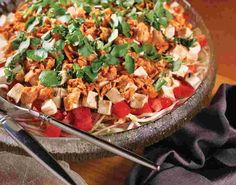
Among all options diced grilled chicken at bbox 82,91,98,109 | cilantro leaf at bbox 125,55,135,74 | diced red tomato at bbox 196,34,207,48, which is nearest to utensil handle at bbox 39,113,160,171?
diced grilled chicken at bbox 82,91,98,109

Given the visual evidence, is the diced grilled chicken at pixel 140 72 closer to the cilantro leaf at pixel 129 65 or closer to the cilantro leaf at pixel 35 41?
the cilantro leaf at pixel 129 65

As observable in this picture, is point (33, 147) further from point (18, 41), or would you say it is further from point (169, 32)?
point (169, 32)

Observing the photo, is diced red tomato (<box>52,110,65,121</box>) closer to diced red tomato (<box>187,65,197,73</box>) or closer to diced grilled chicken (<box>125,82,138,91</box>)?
diced grilled chicken (<box>125,82,138,91</box>)

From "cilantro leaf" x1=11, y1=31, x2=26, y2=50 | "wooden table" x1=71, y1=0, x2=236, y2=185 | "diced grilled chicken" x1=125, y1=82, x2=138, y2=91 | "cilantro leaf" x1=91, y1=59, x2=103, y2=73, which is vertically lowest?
"wooden table" x1=71, y1=0, x2=236, y2=185

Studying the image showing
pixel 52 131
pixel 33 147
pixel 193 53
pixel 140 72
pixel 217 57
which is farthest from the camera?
pixel 217 57

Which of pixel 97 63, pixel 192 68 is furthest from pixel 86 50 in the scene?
pixel 192 68

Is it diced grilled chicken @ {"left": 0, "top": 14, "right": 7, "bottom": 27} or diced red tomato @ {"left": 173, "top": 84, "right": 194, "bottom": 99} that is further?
diced grilled chicken @ {"left": 0, "top": 14, "right": 7, "bottom": 27}

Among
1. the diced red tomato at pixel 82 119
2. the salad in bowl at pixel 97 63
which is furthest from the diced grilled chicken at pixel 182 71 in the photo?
the diced red tomato at pixel 82 119

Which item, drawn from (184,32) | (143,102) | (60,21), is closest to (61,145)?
(143,102)
